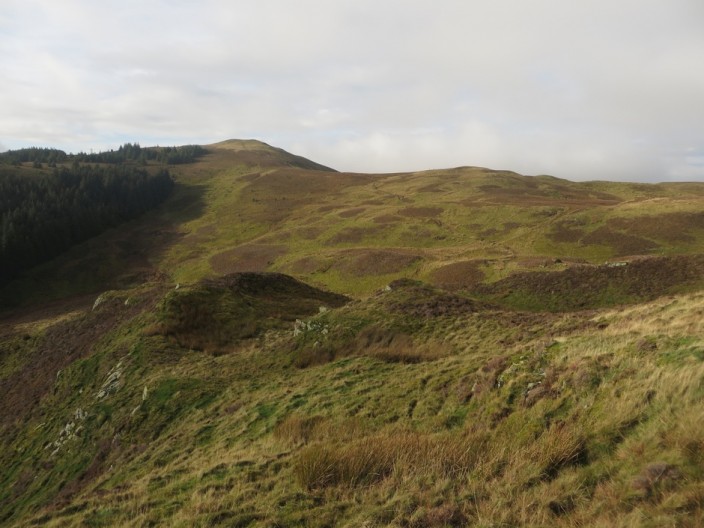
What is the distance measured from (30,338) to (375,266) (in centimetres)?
4147

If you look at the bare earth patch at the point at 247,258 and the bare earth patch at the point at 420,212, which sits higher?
the bare earth patch at the point at 420,212

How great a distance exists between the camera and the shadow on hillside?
71688 millimetres

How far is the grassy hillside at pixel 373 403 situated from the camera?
6.97 metres

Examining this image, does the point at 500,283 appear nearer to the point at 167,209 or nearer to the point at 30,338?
the point at 30,338

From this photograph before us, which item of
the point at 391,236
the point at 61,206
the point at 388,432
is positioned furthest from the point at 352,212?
the point at 388,432

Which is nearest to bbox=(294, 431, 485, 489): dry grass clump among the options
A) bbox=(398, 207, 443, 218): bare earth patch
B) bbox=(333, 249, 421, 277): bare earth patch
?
bbox=(333, 249, 421, 277): bare earth patch

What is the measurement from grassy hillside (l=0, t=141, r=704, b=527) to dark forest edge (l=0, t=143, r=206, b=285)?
35021 mm

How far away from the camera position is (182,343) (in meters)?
26.2

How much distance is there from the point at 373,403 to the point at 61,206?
112m

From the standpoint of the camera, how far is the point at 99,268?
8169 centimetres

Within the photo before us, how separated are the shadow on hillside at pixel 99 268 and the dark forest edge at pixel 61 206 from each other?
254 cm

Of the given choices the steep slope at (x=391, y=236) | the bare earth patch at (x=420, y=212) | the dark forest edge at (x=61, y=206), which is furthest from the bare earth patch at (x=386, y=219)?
the dark forest edge at (x=61, y=206)

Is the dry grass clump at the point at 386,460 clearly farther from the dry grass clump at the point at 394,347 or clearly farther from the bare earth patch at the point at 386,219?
the bare earth patch at the point at 386,219

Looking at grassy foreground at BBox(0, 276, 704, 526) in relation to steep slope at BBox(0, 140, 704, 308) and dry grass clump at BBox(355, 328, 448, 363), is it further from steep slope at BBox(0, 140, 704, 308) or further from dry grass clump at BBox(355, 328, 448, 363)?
steep slope at BBox(0, 140, 704, 308)
